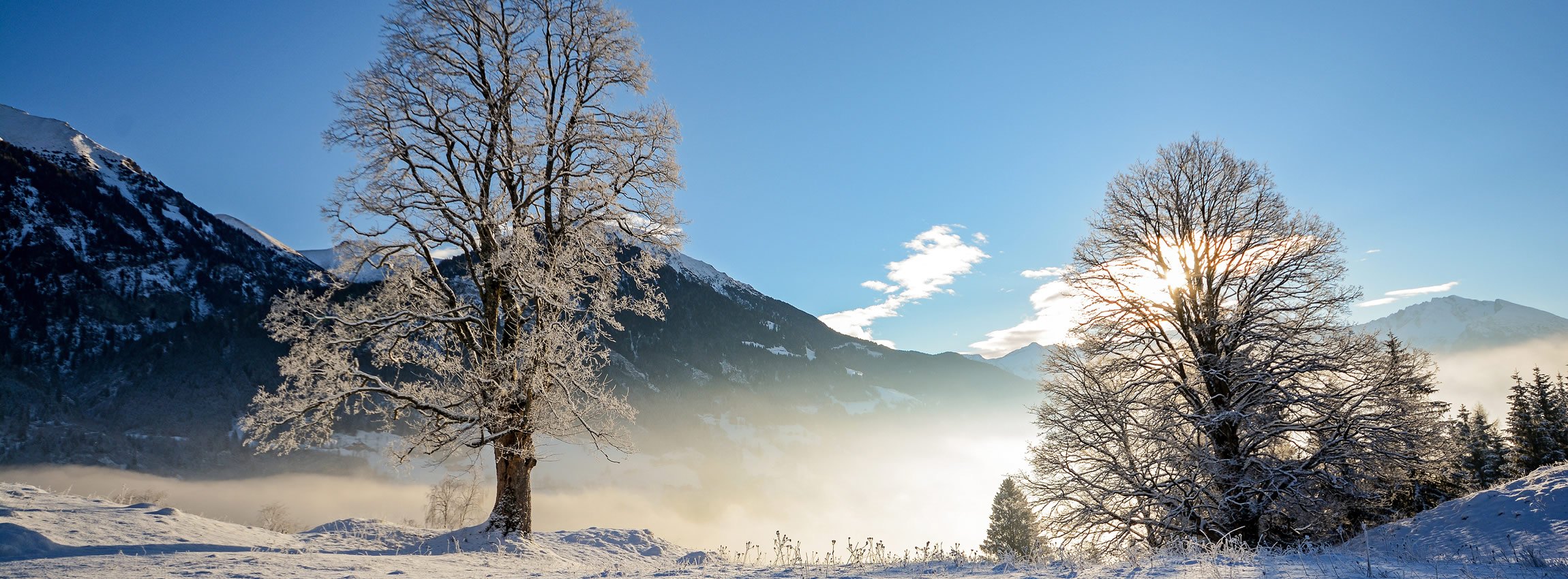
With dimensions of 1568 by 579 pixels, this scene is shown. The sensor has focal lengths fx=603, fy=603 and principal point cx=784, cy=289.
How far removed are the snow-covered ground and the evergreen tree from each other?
30.6m

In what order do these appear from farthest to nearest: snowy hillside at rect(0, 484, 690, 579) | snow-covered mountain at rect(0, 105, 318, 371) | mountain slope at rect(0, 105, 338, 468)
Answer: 1. snow-covered mountain at rect(0, 105, 318, 371)
2. mountain slope at rect(0, 105, 338, 468)
3. snowy hillside at rect(0, 484, 690, 579)

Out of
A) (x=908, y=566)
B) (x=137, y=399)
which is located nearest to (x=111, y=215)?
(x=137, y=399)

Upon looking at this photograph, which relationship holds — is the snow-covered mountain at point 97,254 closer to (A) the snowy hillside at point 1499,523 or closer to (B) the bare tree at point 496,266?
(B) the bare tree at point 496,266

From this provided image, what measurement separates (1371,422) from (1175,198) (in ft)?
16.9

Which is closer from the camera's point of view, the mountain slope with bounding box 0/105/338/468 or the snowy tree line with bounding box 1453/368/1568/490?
the snowy tree line with bounding box 1453/368/1568/490

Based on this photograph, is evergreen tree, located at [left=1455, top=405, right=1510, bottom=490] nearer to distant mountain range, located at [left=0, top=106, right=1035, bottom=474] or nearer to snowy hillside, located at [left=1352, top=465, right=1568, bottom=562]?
snowy hillside, located at [left=1352, top=465, right=1568, bottom=562]

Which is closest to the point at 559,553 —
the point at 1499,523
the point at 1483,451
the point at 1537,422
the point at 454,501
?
the point at 1499,523

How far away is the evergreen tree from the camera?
103 feet

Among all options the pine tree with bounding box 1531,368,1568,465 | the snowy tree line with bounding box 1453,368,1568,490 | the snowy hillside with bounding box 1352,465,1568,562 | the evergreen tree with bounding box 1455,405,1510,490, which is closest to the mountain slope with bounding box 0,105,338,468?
the snowy hillside with bounding box 1352,465,1568,562

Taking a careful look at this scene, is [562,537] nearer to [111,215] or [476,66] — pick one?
[476,66]

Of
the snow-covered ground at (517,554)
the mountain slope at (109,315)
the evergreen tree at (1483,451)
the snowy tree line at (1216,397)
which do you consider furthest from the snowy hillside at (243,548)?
the mountain slope at (109,315)

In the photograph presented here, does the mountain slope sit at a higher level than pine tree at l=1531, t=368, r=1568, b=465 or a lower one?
higher

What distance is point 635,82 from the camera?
12109 millimetres

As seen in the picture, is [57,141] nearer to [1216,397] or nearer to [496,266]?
[496,266]
